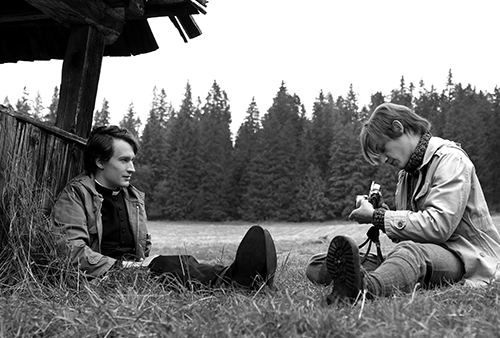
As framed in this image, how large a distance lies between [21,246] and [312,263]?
86.1 inches

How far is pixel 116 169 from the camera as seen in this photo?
4.24 meters

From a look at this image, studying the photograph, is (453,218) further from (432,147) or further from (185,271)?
(185,271)

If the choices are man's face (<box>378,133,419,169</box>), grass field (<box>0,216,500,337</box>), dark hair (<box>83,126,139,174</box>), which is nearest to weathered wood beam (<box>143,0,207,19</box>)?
dark hair (<box>83,126,139,174</box>)

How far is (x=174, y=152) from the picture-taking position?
197 feet

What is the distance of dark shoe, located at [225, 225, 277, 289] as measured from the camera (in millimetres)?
3092

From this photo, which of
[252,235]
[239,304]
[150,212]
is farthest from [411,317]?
[150,212]

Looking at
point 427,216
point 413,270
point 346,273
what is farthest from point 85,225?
point 427,216

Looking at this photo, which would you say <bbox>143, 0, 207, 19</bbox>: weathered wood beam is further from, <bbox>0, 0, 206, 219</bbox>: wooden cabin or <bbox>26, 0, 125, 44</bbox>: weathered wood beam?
<bbox>26, 0, 125, 44</bbox>: weathered wood beam

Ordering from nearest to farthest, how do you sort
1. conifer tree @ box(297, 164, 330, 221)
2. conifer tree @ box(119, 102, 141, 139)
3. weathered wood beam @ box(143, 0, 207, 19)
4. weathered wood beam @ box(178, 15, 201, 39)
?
1. weathered wood beam @ box(143, 0, 207, 19)
2. weathered wood beam @ box(178, 15, 201, 39)
3. conifer tree @ box(297, 164, 330, 221)
4. conifer tree @ box(119, 102, 141, 139)

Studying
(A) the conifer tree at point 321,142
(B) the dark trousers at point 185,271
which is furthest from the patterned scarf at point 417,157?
(A) the conifer tree at point 321,142

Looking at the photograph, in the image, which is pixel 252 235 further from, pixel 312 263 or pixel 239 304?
pixel 312 263

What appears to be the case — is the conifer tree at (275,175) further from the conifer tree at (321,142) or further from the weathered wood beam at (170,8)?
the weathered wood beam at (170,8)

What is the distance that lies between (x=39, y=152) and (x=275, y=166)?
52.0 m

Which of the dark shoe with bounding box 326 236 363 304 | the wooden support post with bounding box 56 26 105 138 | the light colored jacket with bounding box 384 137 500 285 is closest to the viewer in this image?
the dark shoe with bounding box 326 236 363 304
